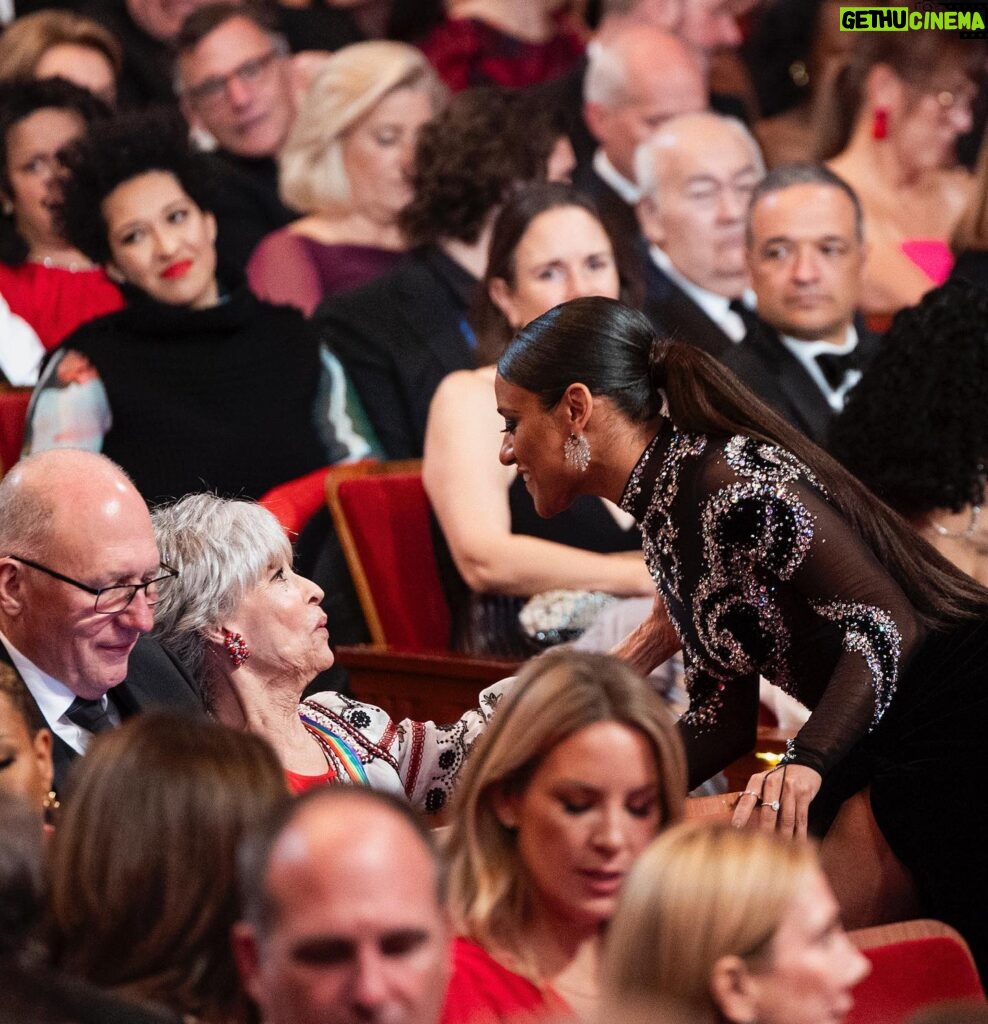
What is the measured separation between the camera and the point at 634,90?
5.79 meters

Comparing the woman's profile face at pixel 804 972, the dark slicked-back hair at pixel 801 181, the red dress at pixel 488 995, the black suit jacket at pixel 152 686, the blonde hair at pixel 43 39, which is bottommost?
the red dress at pixel 488 995

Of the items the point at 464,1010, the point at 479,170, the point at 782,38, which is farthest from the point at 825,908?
the point at 782,38

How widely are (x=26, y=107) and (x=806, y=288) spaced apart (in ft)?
6.37

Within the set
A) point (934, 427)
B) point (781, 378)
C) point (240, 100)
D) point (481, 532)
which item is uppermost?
point (240, 100)

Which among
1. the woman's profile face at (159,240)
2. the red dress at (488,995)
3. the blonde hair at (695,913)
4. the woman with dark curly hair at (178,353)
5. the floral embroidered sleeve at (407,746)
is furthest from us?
the woman's profile face at (159,240)

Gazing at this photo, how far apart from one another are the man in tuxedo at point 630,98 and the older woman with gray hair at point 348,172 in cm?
55

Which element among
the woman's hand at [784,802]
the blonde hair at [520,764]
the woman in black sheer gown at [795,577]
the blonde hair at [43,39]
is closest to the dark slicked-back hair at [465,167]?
the blonde hair at [43,39]

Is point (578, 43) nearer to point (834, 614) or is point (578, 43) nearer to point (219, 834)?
point (834, 614)

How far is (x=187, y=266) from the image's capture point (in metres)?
4.32

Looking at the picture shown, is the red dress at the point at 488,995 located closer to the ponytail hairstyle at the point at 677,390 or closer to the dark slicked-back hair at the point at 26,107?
the ponytail hairstyle at the point at 677,390

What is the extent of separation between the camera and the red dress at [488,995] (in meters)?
1.96

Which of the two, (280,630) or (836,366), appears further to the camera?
(836,366)

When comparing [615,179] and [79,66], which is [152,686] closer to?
[79,66]

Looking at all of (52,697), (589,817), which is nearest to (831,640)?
(589,817)
